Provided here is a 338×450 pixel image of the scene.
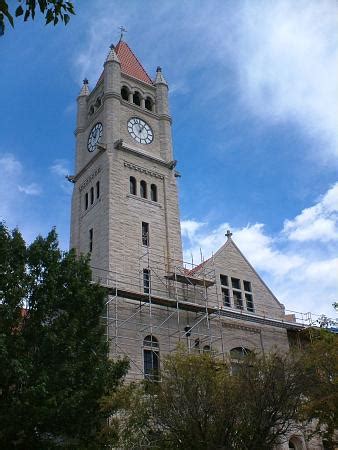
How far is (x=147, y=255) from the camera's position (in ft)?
114

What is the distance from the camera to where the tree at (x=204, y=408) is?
19656mm

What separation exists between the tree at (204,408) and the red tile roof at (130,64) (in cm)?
2917

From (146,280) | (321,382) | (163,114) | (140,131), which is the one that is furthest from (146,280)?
(163,114)

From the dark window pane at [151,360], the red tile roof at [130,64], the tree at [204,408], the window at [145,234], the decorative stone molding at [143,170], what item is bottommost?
the tree at [204,408]

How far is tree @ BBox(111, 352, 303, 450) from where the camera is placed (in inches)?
774

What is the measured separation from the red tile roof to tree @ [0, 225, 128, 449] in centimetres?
2440

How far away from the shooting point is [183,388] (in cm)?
2017

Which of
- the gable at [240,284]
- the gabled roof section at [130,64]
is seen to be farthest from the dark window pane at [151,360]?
the gabled roof section at [130,64]

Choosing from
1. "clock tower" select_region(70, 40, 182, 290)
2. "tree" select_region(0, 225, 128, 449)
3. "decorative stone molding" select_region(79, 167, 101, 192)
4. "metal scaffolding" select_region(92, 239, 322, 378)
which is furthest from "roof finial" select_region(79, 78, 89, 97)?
"tree" select_region(0, 225, 128, 449)

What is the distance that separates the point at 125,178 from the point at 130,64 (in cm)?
1400

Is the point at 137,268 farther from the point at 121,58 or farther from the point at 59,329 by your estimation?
the point at 121,58

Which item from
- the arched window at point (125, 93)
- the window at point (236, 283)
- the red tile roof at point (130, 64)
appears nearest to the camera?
the window at point (236, 283)

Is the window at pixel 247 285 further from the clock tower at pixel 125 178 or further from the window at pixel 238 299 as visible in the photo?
the clock tower at pixel 125 178

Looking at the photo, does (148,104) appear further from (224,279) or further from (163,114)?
(224,279)
